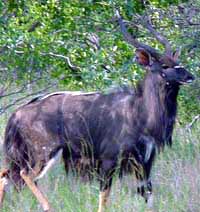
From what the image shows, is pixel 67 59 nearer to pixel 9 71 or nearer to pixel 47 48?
pixel 47 48

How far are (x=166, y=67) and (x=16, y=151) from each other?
1572 mm

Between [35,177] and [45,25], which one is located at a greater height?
[45,25]

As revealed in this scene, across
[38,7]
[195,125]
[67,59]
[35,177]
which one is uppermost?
[38,7]

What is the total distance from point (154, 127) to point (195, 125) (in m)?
2.11

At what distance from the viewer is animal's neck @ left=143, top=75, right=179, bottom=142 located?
7.40 meters

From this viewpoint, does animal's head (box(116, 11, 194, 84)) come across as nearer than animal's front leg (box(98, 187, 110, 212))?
No

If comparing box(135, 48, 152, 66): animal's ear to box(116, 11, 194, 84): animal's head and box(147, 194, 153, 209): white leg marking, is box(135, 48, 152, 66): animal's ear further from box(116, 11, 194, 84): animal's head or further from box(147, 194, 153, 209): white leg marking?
box(147, 194, 153, 209): white leg marking

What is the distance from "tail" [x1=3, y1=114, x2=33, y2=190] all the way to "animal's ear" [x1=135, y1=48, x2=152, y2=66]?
4.10 ft

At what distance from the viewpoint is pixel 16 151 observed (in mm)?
7625

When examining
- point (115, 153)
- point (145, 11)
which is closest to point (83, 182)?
point (115, 153)

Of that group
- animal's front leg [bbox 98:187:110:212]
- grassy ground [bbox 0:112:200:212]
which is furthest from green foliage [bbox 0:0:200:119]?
animal's front leg [bbox 98:187:110:212]

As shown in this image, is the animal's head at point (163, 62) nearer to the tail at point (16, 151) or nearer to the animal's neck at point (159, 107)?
the animal's neck at point (159, 107)

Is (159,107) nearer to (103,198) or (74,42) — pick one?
(103,198)

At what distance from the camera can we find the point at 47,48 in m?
8.03
